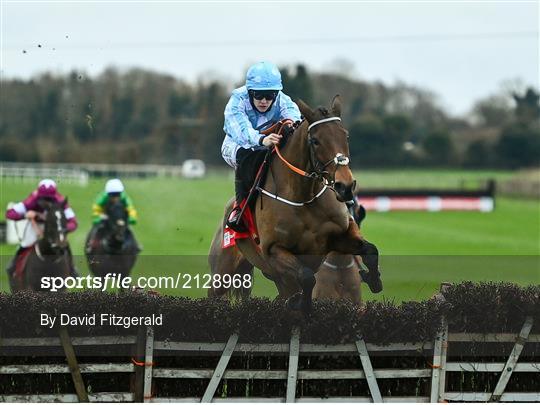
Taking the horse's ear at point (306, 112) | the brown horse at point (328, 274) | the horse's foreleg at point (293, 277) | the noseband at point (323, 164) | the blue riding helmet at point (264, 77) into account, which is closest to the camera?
the noseband at point (323, 164)

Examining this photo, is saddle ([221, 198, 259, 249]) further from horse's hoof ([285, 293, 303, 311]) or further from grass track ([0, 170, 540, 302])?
horse's hoof ([285, 293, 303, 311])

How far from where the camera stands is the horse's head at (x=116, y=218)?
13.4m

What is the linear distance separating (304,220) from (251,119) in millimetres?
1087

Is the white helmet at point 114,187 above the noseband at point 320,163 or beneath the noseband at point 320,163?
above

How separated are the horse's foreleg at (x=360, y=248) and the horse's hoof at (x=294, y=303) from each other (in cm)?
57

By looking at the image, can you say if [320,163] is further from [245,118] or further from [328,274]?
[328,274]

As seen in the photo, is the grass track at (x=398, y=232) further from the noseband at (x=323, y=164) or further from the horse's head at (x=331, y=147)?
the horse's head at (x=331, y=147)

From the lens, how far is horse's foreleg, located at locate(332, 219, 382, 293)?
753cm

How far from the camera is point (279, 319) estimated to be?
7.18m

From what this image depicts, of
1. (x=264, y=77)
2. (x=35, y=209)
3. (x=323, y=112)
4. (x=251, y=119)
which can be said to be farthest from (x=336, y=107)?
(x=35, y=209)

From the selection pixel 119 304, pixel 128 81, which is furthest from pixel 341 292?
pixel 128 81

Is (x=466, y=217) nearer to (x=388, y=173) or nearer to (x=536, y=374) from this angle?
(x=388, y=173)

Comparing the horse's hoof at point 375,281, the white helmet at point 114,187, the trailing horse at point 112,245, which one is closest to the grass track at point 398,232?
the trailing horse at point 112,245

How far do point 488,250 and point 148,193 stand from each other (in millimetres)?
19779
